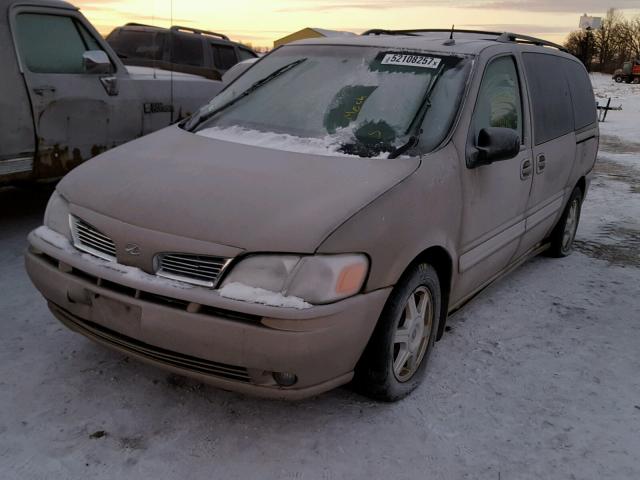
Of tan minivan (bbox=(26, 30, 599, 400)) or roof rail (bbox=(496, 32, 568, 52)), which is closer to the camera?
tan minivan (bbox=(26, 30, 599, 400))

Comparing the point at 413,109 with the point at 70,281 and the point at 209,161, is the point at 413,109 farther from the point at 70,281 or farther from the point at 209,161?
the point at 70,281

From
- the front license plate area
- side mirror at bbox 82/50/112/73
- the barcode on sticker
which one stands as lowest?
the front license plate area

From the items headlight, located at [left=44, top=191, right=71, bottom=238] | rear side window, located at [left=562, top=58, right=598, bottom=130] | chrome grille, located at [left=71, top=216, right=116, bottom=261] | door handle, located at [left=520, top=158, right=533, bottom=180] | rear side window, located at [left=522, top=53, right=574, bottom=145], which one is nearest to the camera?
chrome grille, located at [left=71, top=216, right=116, bottom=261]

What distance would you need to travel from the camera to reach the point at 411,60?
343 cm

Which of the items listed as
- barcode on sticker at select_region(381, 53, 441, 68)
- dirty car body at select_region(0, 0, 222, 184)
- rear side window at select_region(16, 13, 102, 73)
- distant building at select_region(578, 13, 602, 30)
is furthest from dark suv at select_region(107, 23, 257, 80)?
distant building at select_region(578, 13, 602, 30)

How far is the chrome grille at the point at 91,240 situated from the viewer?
261cm

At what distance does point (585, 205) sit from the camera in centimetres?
743

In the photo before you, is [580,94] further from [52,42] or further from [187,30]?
[187,30]

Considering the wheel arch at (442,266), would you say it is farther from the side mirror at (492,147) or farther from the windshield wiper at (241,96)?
the windshield wiper at (241,96)

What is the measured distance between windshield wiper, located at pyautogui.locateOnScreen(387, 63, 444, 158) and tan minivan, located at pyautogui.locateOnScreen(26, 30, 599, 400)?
0.4 inches

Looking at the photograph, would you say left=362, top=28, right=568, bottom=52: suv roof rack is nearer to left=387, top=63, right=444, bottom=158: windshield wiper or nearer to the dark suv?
left=387, top=63, right=444, bottom=158: windshield wiper

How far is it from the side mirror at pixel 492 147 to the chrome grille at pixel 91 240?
1801 millimetres

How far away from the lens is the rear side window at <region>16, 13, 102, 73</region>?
190 inches

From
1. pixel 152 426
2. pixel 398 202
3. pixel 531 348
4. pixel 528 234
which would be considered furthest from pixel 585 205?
pixel 152 426
